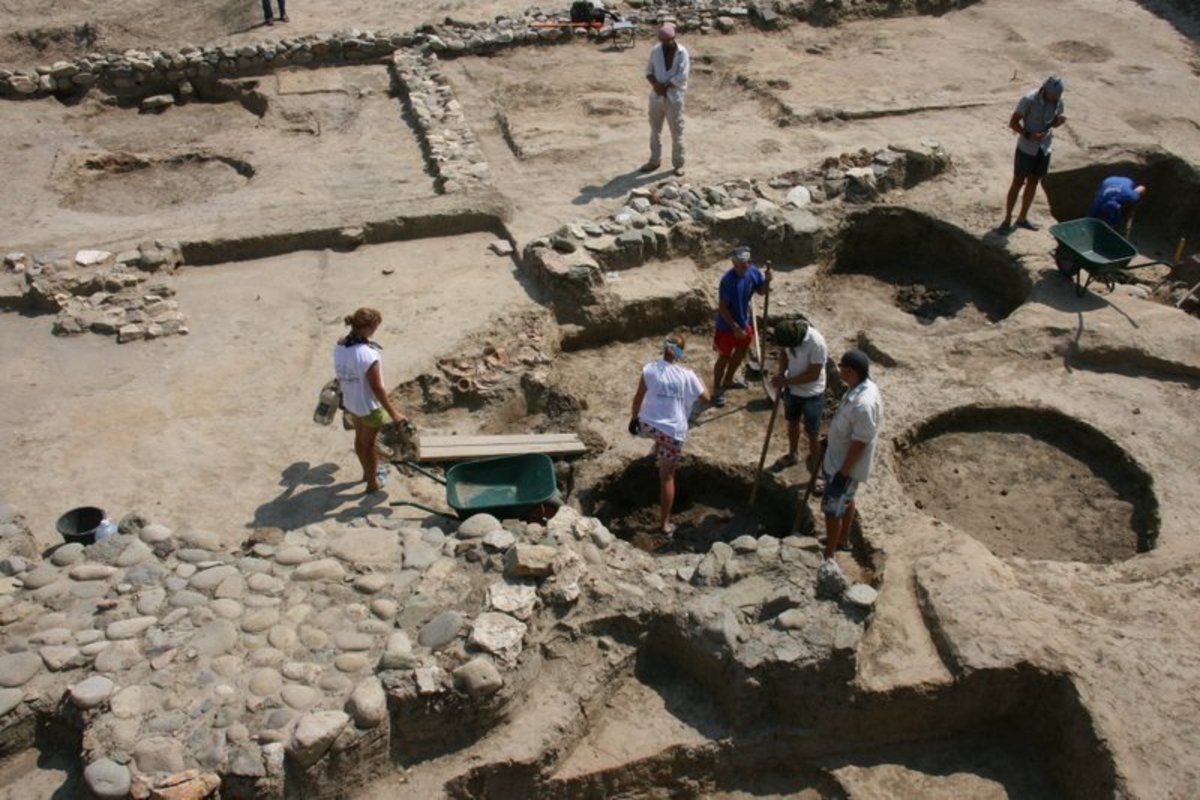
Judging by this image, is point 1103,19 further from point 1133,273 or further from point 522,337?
point 522,337

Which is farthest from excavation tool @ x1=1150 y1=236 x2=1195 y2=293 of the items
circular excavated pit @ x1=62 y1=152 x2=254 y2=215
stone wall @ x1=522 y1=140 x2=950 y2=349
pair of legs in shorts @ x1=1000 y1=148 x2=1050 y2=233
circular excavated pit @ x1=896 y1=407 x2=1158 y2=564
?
circular excavated pit @ x1=62 y1=152 x2=254 y2=215

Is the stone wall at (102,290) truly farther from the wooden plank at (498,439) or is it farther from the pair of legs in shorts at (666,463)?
the pair of legs in shorts at (666,463)

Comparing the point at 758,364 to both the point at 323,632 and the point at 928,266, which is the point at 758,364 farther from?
the point at 323,632

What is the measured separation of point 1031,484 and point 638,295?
421cm

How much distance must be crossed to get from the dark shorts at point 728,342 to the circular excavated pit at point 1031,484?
1.68 m

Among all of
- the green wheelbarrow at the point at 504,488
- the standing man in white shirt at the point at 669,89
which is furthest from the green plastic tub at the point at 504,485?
the standing man in white shirt at the point at 669,89

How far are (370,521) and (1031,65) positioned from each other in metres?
13.5

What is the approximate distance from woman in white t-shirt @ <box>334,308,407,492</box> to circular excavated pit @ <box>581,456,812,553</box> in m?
1.84

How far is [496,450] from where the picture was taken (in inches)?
341

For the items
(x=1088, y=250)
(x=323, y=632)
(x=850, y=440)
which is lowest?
(x=323, y=632)

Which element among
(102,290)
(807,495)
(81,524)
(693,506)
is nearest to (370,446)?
(81,524)

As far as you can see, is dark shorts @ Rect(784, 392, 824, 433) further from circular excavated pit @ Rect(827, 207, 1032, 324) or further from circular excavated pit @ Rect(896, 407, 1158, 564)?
circular excavated pit @ Rect(827, 207, 1032, 324)

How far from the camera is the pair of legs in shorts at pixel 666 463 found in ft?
26.4

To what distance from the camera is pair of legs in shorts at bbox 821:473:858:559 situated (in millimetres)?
7375
